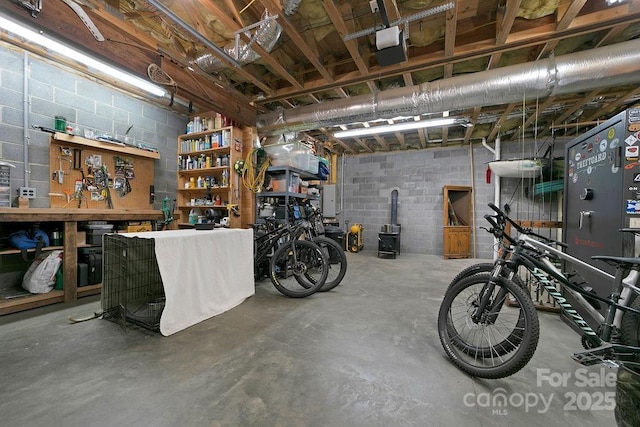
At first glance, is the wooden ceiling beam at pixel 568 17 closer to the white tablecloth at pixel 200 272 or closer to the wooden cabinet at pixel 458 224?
the wooden cabinet at pixel 458 224

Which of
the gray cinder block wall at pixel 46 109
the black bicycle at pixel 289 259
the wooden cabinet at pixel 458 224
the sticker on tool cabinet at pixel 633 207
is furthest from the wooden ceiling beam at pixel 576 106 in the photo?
the gray cinder block wall at pixel 46 109

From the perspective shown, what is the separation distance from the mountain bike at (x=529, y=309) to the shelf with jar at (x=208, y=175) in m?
3.59

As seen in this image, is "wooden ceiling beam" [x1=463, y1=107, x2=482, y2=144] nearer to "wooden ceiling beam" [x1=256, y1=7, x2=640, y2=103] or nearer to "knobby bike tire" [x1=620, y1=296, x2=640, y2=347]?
"wooden ceiling beam" [x1=256, y1=7, x2=640, y2=103]

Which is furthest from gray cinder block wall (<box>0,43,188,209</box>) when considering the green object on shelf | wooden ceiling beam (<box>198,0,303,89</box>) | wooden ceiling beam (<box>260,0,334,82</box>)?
wooden ceiling beam (<box>260,0,334,82</box>)

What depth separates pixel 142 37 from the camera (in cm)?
280

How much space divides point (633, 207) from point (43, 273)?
5.46m

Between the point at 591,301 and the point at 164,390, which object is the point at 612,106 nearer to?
the point at 591,301

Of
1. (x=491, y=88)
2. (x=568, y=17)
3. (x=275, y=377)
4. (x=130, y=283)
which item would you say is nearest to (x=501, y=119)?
(x=491, y=88)

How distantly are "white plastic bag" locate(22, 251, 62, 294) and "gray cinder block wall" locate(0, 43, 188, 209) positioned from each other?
2.83 ft

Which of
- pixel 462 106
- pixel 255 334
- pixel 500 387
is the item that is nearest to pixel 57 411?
pixel 255 334

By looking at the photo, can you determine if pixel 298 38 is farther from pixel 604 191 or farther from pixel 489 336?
pixel 489 336

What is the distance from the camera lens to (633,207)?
1.86 m

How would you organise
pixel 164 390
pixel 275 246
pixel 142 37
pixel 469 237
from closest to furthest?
pixel 164 390, pixel 142 37, pixel 275 246, pixel 469 237

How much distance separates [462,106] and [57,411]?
4554mm
